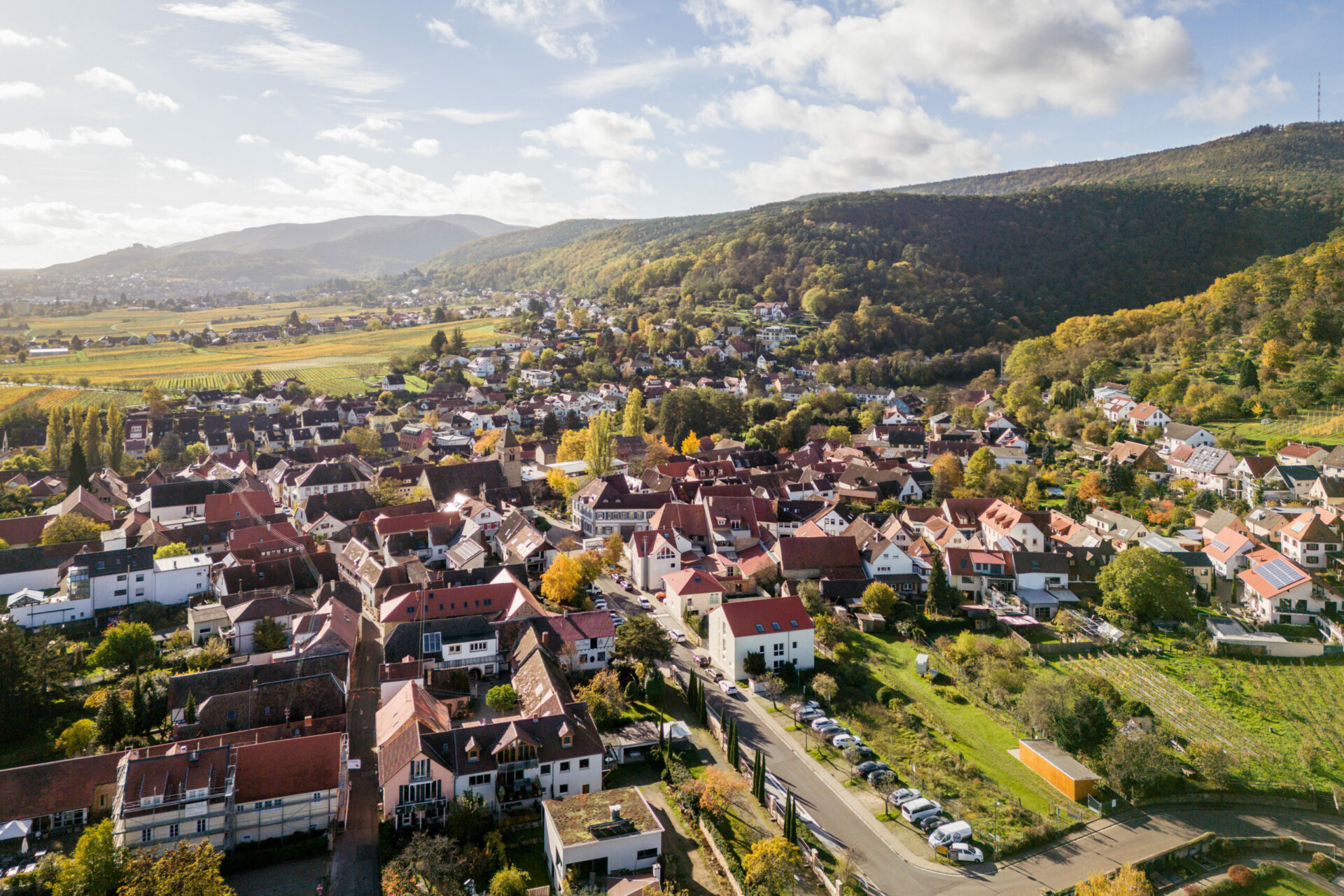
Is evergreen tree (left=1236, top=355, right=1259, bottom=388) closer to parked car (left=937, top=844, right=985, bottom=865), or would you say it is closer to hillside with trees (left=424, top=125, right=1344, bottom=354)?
hillside with trees (left=424, top=125, right=1344, bottom=354)

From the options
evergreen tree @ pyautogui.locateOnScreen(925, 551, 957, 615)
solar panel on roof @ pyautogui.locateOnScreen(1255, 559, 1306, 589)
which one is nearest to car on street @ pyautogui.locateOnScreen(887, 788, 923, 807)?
evergreen tree @ pyautogui.locateOnScreen(925, 551, 957, 615)

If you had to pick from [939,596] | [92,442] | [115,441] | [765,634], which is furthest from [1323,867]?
[92,442]

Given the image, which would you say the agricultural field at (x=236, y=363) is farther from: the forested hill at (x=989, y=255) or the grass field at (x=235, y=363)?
the forested hill at (x=989, y=255)

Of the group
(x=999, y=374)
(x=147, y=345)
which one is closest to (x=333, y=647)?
(x=999, y=374)

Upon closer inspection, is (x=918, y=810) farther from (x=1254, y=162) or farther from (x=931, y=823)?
(x=1254, y=162)

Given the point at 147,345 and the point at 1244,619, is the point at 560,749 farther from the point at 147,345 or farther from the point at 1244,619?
the point at 147,345

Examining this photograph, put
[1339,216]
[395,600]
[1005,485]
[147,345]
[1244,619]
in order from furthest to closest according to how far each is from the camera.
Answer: [147,345], [1339,216], [1005,485], [1244,619], [395,600]
